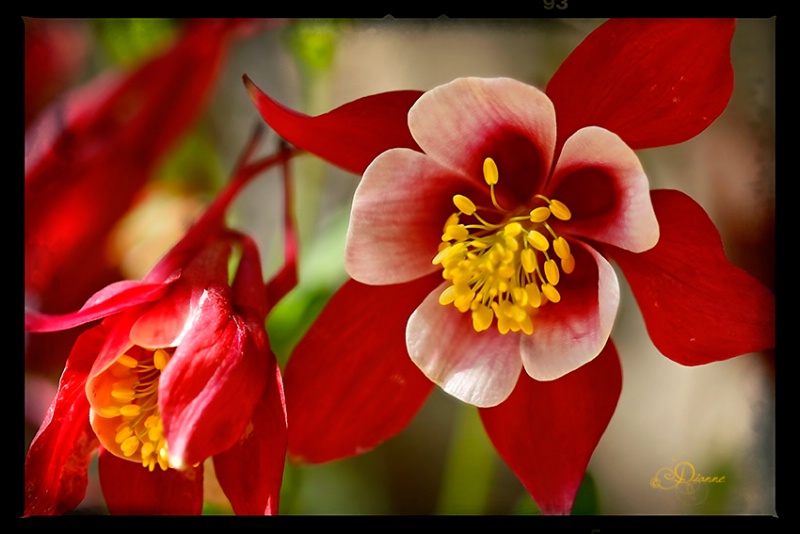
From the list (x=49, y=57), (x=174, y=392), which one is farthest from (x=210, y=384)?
(x=49, y=57)

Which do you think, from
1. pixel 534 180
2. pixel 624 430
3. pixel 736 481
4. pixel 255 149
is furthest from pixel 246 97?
pixel 736 481

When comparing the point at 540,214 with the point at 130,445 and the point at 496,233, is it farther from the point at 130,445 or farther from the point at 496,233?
the point at 130,445

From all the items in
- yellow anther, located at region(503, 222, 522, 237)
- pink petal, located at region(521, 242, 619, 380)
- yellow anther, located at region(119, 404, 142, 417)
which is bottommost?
yellow anther, located at region(119, 404, 142, 417)

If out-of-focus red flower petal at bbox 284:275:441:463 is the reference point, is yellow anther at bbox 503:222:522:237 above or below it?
above

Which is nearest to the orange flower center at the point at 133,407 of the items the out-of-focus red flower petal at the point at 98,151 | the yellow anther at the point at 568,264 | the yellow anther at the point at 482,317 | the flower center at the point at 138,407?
the flower center at the point at 138,407

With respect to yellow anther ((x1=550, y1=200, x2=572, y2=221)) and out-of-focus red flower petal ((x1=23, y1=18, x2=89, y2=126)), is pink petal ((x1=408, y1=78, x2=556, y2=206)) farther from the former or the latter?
out-of-focus red flower petal ((x1=23, y1=18, x2=89, y2=126))
